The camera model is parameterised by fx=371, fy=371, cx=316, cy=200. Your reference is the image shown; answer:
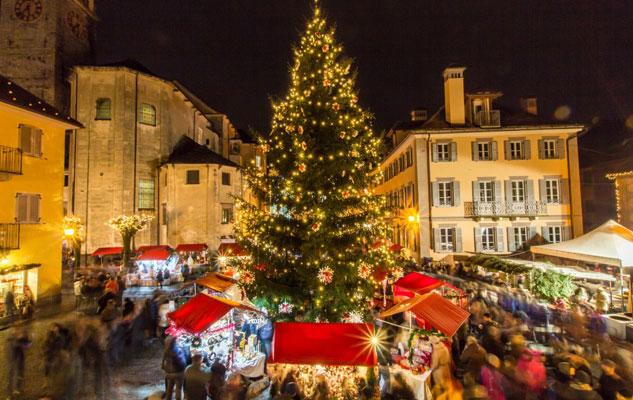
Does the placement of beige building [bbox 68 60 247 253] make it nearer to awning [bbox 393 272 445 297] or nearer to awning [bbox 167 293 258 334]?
awning [bbox 393 272 445 297]

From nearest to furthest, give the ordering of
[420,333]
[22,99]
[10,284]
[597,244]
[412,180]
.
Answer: [420,333]
[597,244]
[10,284]
[22,99]
[412,180]

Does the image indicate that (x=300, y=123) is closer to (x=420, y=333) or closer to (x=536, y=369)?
(x=420, y=333)

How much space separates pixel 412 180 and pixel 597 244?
15670mm

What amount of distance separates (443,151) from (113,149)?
2699cm

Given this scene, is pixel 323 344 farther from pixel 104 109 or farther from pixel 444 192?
pixel 104 109

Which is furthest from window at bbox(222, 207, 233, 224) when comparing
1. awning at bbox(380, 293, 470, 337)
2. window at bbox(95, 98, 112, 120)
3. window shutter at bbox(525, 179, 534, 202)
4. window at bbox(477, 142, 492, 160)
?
awning at bbox(380, 293, 470, 337)

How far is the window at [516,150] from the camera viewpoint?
25.8 meters

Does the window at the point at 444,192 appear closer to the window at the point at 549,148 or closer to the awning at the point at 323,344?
the window at the point at 549,148

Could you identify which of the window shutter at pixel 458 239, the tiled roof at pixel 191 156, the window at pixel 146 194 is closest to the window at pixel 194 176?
the tiled roof at pixel 191 156

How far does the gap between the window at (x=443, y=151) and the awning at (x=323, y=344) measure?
2137 centimetres

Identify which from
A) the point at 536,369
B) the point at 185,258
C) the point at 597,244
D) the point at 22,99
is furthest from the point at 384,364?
the point at 185,258

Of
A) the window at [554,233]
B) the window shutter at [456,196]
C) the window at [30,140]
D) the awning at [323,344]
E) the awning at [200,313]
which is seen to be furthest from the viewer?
the window shutter at [456,196]

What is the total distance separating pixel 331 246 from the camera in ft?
33.2

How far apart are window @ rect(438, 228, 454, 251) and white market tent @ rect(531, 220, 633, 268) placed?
38.7 ft
